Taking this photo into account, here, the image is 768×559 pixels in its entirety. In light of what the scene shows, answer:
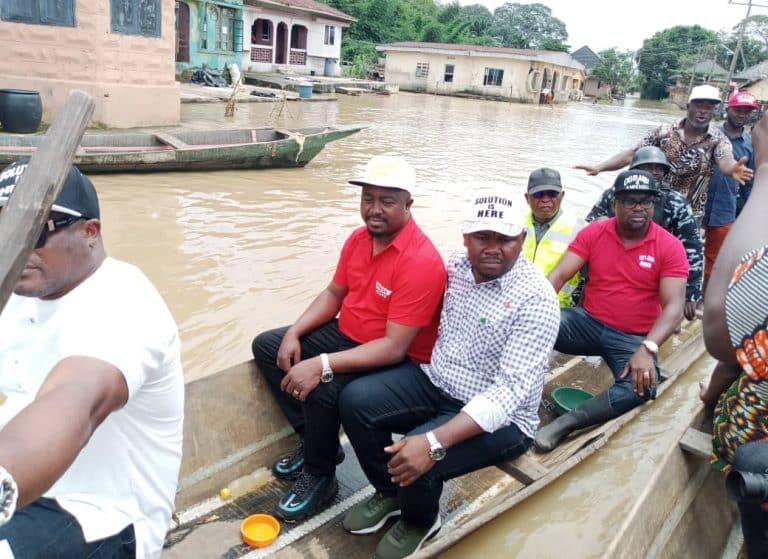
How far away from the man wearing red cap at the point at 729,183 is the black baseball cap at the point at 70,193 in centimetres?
447

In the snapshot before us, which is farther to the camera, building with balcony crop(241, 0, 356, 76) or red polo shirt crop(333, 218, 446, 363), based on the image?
building with balcony crop(241, 0, 356, 76)

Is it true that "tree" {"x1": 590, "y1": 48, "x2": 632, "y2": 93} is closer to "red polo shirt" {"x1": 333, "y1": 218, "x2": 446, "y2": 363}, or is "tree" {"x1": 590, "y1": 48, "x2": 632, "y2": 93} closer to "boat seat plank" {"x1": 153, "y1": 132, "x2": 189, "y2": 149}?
"boat seat plank" {"x1": 153, "y1": 132, "x2": 189, "y2": 149}

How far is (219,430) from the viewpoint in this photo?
279 cm

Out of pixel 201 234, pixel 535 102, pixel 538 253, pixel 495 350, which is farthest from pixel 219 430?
pixel 535 102

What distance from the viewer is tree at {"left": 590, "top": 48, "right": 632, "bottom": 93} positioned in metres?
53.2

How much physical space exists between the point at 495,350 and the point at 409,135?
617 inches

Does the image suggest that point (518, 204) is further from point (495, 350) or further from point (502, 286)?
point (495, 350)

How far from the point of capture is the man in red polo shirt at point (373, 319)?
2498 millimetres

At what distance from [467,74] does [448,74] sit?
3.83ft

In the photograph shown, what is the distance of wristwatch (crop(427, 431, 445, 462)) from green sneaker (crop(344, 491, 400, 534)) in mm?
530

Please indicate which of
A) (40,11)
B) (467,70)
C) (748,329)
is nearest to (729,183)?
(748,329)

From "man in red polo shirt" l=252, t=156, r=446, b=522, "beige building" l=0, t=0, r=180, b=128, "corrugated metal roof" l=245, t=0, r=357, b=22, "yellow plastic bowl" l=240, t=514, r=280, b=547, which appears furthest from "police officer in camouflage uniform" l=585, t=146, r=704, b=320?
"corrugated metal roof" l=245, t=0, r=357, b=22

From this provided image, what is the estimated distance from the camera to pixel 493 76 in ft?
119

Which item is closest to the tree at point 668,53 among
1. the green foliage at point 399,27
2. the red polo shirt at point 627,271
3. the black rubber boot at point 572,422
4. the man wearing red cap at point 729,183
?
the green foliage at point 399,27
